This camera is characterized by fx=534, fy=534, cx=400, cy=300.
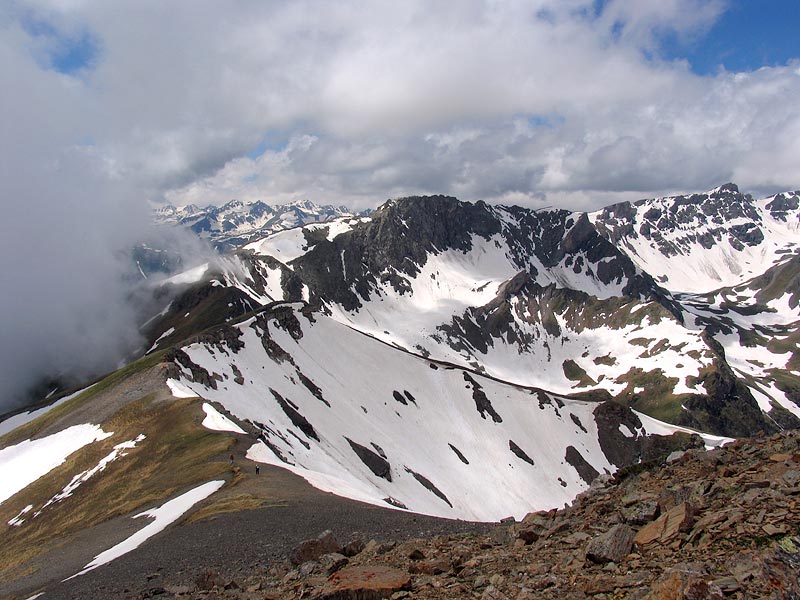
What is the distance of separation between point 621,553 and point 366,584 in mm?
5787

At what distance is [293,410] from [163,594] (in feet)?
217

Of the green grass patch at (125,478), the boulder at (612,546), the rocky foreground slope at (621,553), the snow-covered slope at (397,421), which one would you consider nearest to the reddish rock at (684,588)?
the rocky foreground slope at (621,553)

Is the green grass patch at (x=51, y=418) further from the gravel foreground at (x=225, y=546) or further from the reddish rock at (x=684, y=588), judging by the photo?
the reddish rock at (x=684, y=588)

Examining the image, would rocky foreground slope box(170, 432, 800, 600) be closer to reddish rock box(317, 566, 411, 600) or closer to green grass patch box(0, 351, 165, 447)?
reddish rock box(317, 566, 411, 600)

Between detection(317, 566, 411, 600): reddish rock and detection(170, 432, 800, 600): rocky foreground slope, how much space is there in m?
0.03

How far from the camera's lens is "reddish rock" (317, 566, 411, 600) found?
12.1 m

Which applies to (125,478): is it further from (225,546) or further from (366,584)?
(366,584)

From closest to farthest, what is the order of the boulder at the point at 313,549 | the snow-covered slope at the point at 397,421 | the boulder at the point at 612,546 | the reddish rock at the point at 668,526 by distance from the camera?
the boulder at the point at 612,546, the reddish rock at the point at 668,526, the boulder at the point at 313,549, the snow-covered slope at the point at 397,421

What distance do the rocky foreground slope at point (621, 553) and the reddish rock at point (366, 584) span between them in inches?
1.2

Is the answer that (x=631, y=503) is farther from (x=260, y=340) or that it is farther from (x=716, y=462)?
(x=260, y=340)

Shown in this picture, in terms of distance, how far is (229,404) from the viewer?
243ft

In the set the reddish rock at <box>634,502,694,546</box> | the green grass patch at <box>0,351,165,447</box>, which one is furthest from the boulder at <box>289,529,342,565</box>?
the green grass patch at <box>0,351,165,447</box>

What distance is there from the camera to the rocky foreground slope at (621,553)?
906 cm

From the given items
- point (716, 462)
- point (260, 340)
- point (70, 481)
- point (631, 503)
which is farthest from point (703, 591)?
point (260, 340)
